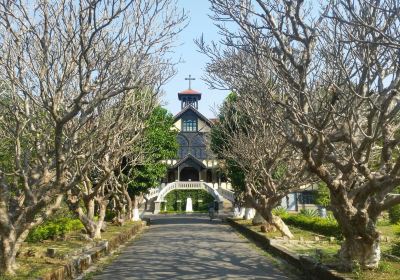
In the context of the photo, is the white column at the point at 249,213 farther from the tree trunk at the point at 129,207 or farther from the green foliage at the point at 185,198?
the green foliage at the point at 185,198

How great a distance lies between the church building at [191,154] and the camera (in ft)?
201

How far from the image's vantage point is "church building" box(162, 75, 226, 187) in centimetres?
6131

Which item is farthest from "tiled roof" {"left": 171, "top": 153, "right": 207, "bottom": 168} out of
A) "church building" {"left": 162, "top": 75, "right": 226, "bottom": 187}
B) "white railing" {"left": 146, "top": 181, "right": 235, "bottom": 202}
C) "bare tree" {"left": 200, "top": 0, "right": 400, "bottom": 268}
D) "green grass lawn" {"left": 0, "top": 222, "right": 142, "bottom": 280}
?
"bare tree" {"left": 200, "top": 0, "right": 400, "bottom": 268}

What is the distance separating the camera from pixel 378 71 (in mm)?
9523

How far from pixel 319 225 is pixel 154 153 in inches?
638

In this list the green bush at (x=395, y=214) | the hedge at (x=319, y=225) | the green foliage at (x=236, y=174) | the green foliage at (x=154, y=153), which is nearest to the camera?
the hedge at (x=319, y=225)

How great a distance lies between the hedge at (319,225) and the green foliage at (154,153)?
10028 mm

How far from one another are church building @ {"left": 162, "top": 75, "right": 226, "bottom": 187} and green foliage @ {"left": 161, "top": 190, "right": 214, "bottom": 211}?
15.9 feet

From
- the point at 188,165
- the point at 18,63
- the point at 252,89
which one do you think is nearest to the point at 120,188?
the point at 252,89

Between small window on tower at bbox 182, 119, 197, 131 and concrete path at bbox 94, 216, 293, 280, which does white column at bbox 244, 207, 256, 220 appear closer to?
concrete path at bbox 94, 216, 293, 280

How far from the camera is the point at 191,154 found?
204ft

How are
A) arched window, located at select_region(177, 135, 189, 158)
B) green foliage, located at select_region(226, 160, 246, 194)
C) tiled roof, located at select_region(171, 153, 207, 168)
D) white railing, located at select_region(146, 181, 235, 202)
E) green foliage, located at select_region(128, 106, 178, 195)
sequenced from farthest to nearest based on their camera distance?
1. arched window, located at select_region(177, 135, 189, 158)
2. tiled roof, located at select_region(171, 153, 207, 168)
3. white railing, located at select_region(146, 181, 235, 202)
4. green foliage, located at select_region(128, 106, 178, 195)
5. green foliage, located at select_region(226, 160, 246, 194)

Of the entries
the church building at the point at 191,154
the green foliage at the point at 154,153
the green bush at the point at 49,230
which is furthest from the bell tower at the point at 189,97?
the green bush at the point at 49,230

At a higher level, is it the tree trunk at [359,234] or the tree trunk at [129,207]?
the tree trunk at [129,207]
